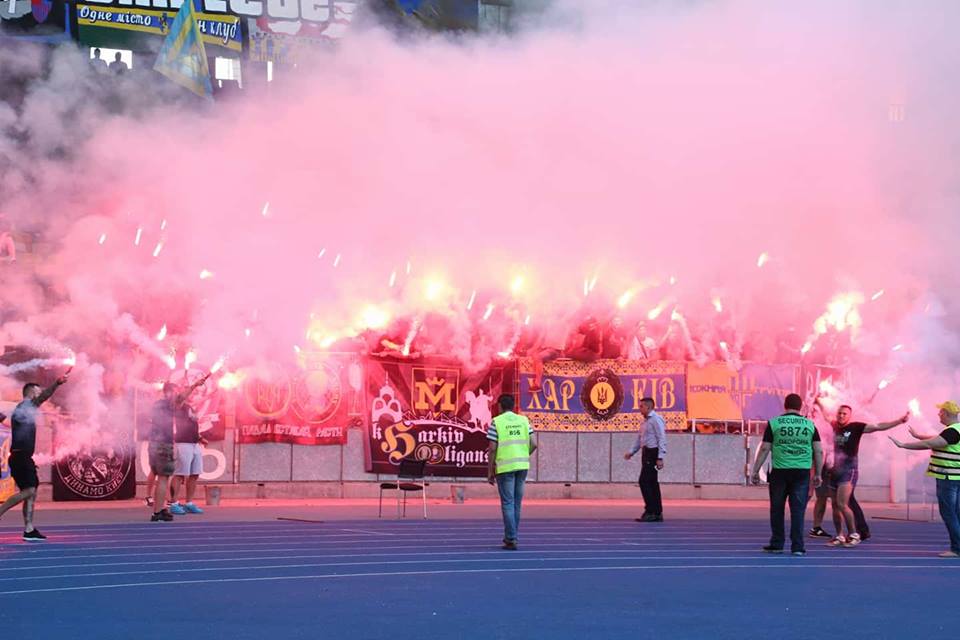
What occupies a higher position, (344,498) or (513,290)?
(513,290)

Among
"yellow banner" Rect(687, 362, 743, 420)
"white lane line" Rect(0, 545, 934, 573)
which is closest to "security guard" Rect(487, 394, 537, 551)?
"white lane line" Rect(0, 545, 934, 573)

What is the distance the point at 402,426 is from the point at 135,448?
454 cm

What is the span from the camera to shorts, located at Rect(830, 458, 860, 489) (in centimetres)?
1597

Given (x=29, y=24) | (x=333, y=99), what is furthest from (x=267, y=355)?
(x=29, y=24)

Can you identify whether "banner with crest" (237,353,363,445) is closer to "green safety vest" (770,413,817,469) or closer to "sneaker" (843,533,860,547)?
"sneaker" (843,533,860,547)

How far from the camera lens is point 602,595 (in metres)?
10.6

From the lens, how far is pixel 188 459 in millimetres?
19609

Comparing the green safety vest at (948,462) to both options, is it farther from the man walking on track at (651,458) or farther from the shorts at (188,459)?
the shorts at (188,459)

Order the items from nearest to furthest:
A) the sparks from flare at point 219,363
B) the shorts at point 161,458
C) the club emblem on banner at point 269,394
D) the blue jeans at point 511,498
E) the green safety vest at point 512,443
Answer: the blue jeans at point 511,498 → the green safety vest at point 512,443 → the shorts at point 161,458 → the sparks from flare at point 219,363 → the club emblem on banner at point 269,394

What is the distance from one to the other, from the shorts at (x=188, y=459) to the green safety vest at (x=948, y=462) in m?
10.3

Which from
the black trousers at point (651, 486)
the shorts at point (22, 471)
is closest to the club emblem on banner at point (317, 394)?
the black trousers at point (651, 486)

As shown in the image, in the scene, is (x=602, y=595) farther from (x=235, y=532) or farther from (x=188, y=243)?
(x=188, y=243)

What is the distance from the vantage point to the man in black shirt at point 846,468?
626 inches

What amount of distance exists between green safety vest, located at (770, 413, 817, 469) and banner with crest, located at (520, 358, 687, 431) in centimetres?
969
